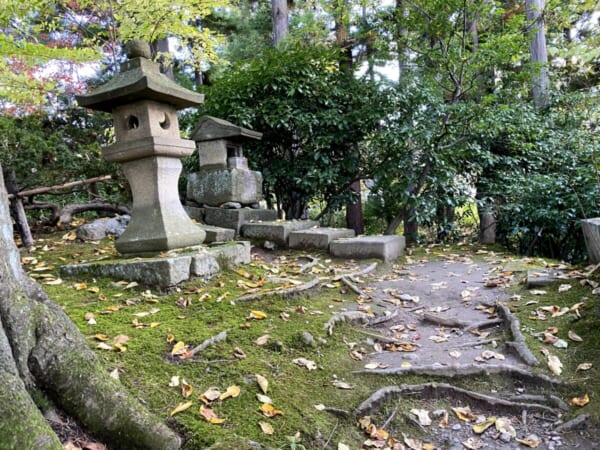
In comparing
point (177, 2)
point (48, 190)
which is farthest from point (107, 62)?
point (48, 190)

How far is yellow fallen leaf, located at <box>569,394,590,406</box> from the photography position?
2.34 metres

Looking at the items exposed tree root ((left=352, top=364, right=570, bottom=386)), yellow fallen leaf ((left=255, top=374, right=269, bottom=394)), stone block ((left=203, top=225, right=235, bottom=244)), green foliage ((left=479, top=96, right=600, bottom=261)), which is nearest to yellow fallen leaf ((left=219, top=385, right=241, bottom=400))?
yellow fallen leaf ((left=255, top=374, right=269, bottom=394))

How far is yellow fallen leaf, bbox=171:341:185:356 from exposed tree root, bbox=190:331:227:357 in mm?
66

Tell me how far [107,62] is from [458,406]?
1157 centimetres

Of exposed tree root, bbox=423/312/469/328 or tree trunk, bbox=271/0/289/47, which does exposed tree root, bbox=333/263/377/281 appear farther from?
tree trunk, bbox=271/0/289/47

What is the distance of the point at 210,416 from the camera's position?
1984 mm

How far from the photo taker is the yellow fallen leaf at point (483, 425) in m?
2.29

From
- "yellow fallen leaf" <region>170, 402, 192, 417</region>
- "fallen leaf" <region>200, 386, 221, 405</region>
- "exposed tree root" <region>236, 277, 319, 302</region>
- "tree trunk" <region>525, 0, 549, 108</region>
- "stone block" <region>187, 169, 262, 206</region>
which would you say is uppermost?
"tree trunk" <region>525, 0, 549, 108</region>

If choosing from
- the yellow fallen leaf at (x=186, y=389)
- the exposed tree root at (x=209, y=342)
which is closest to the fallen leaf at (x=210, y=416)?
the yellow fallen leaf at (x=186, y=389)

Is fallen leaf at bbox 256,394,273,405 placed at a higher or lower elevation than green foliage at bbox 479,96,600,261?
lower

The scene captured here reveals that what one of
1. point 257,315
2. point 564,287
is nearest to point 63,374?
point 257,315

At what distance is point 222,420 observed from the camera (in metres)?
1.97

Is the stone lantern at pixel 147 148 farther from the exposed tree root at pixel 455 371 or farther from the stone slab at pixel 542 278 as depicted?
the stone slab at pixel 542 278

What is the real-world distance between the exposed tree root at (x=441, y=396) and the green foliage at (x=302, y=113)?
460 centimetres
